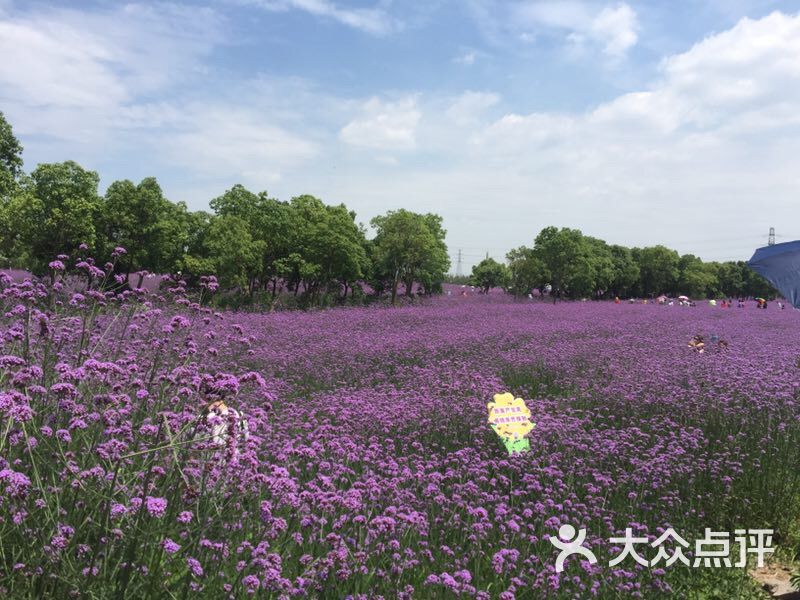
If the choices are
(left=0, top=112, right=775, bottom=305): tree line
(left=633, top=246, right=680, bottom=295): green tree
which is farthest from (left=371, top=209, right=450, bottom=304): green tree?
(left=633, top=246, right=680, bottom=295): green tree

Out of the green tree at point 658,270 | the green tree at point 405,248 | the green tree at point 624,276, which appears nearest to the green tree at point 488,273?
the green tree at point 624,276

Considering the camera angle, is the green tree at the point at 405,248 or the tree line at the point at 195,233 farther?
the green tree at the point at 405,248

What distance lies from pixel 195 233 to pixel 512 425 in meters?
28.0

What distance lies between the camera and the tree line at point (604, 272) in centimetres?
4388

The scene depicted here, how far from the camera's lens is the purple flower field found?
103 inches

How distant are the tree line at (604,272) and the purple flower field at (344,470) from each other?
113ft

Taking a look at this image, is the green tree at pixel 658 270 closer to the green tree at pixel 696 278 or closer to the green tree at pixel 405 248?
the green tree at pixel 696 278

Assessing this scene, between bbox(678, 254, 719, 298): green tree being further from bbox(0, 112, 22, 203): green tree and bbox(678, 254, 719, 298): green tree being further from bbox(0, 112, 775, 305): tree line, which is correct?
bbox(0, 112, 22, 203): green tree

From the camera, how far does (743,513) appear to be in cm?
481

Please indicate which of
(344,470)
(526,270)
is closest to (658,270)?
(526,270)

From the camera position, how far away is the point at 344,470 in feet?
13.6

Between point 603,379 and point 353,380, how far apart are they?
12.5 feet

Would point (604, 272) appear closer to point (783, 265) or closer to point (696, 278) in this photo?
point (696, 278)

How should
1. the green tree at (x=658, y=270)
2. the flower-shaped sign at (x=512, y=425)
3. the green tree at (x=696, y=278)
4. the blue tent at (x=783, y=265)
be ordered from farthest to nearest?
the green tree at (x=696, y=278)
the green tree at (x=658, y=270)
the flower-shaped sign at (x=512, y=425)
the blue tent at (x=783, y=265)
